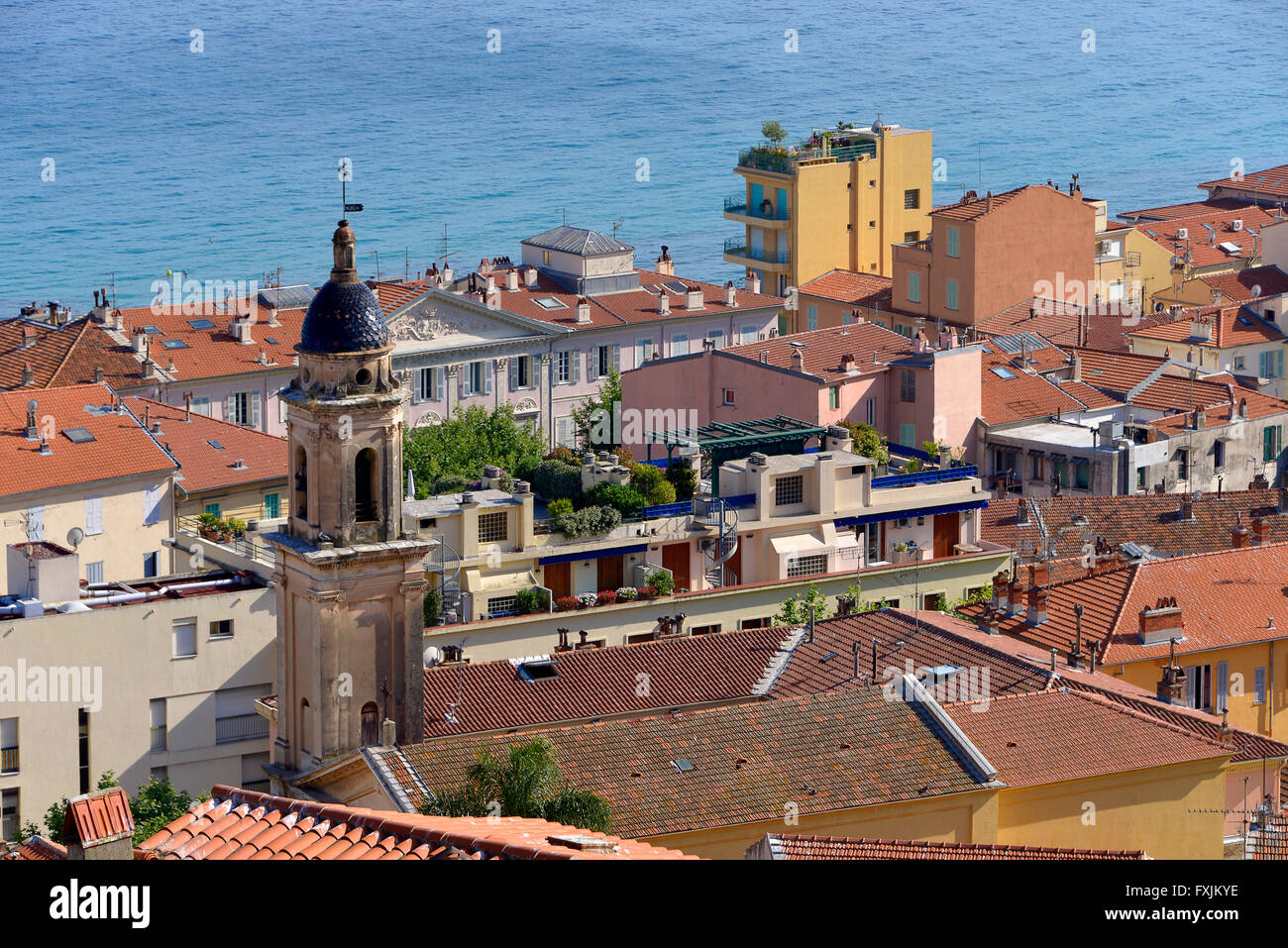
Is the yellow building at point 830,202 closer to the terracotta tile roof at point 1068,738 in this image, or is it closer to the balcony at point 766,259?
the balcony at point 766,259

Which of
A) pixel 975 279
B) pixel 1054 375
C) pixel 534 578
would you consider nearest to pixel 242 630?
pixel 534 578

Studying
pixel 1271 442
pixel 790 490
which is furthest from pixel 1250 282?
pixel 790 490

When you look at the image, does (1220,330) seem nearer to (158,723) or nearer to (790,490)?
(790,490)

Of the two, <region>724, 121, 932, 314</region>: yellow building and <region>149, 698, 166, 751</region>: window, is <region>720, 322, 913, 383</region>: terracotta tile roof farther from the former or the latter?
<region>149, 698, 166, 751</region>: window

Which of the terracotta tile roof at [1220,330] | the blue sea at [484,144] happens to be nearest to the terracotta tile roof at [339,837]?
the terracotta tile roof at [1220,330]

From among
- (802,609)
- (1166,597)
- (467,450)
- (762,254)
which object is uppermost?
(762,254)
